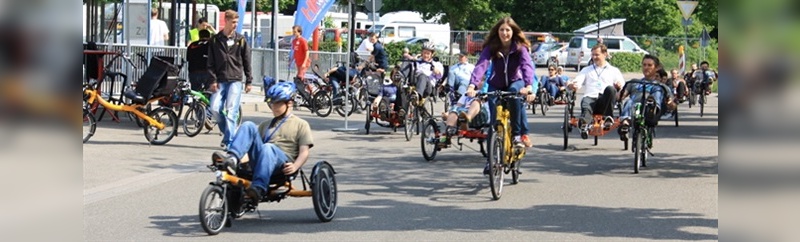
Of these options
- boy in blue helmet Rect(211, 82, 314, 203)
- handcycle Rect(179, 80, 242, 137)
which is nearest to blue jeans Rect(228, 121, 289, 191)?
boy in blue helmet Rect(211, 82, 314, 203)

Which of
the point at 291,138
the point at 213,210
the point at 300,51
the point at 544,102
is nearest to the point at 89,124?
the point at 291,138

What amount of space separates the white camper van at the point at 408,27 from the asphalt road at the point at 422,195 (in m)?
47.9

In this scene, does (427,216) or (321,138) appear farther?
(321,138)

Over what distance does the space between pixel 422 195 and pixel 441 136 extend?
10.9ft

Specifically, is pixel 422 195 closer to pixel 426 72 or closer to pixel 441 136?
pixel 441 136

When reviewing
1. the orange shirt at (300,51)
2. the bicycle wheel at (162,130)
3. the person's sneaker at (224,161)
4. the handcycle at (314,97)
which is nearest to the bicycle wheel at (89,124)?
the bicycle wheel at (162,130)

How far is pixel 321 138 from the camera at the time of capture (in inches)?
809

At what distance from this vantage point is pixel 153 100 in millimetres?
18031
